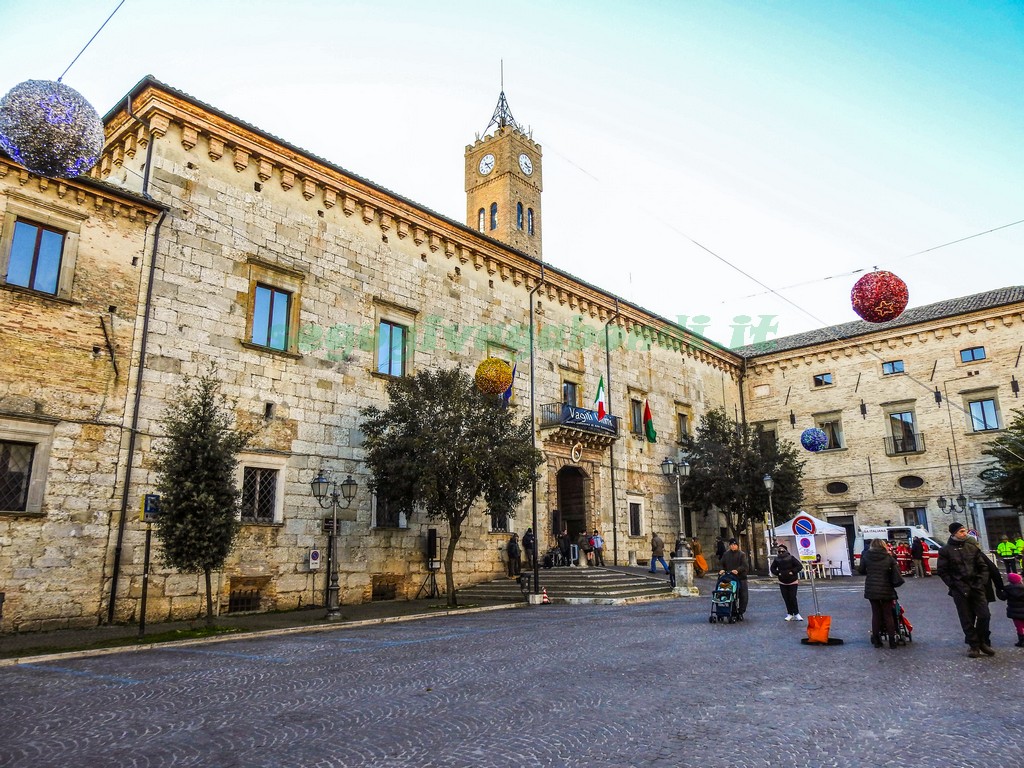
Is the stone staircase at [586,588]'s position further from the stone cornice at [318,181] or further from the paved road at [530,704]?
the stone cornice at [318,181]

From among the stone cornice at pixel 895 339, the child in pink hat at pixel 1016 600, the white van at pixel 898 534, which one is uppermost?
the stone cornice at pixel 895 339

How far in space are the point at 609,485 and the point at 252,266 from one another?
15.2 m

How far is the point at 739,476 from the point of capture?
28.2 m

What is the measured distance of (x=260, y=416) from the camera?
55.3ft

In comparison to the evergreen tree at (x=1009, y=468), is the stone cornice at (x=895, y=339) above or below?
above

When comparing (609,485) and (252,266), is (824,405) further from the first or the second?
(252,266)

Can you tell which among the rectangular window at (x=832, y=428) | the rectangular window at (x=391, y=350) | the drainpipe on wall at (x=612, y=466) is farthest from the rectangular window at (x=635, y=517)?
Answer: the rectangular window at (x=391, y=350)

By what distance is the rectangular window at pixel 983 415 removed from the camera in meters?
29.9

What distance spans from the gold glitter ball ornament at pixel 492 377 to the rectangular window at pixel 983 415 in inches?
892

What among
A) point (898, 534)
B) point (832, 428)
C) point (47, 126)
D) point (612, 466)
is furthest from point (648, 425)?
point (47, 126)

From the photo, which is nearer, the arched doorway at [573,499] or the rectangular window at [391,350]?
the rectangular window at [391,350]

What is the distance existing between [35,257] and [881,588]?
15744 millimetres

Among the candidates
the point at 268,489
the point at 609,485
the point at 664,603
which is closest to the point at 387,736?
the point at 268,489

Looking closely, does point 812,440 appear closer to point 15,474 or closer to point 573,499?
point 573,499
